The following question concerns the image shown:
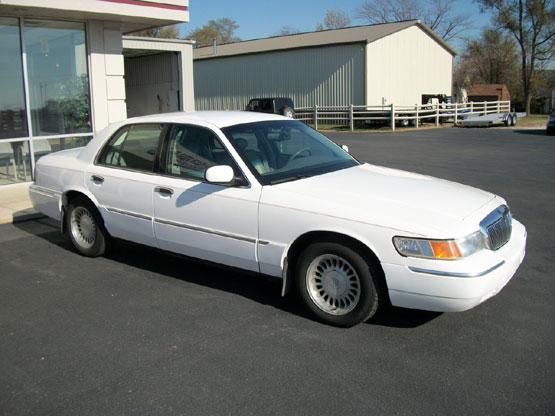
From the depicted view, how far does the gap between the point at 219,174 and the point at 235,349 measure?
1.37 meters

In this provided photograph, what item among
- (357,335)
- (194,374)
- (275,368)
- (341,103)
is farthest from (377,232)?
(341,103)

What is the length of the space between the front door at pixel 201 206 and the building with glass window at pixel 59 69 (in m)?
5.92

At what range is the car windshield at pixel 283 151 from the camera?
16.3ft

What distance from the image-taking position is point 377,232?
412 centimetres

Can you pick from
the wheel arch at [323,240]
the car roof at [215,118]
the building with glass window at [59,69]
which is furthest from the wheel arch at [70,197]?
the building with glass window at [59,69]

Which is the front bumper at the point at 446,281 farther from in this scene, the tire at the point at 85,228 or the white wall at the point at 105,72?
the white wall at the point at 105,72

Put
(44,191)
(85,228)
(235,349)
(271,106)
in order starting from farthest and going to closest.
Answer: (271,106) → (44,191) → (85,228) → (235,349)

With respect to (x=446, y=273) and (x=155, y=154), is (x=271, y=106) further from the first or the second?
(x=446, y=273)

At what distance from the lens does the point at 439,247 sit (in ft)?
12.9

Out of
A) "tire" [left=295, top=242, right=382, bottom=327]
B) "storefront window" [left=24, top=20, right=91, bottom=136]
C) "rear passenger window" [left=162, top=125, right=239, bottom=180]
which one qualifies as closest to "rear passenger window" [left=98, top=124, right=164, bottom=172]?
"rear passenger window" [left=162, top=125, right=239, bottom=180]

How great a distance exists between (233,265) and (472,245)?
1934 mm

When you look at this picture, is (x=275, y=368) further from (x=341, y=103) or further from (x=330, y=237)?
(x=341, y=103)

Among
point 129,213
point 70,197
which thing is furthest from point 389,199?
point 70,197

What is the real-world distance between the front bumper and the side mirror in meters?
1.42
